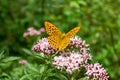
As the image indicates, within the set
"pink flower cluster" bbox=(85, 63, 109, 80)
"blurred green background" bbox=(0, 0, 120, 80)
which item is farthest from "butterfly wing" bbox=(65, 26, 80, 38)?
"blurred green background" bbox=(0, 0, 120, 80)

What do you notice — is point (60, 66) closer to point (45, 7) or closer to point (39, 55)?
point (39, 55)

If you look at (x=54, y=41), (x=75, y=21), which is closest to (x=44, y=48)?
(x=54, y=41)

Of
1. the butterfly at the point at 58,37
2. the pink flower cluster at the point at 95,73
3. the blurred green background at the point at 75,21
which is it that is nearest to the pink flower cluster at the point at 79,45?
the butterfly at the point at 58,37

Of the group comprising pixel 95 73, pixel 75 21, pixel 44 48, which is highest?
pixel 75 21

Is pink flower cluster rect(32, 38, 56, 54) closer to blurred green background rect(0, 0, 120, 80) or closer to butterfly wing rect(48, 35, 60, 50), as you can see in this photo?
butterfly wing rect(48, 35, 60, 50)

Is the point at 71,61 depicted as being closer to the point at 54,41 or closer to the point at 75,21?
the point at 54,41
